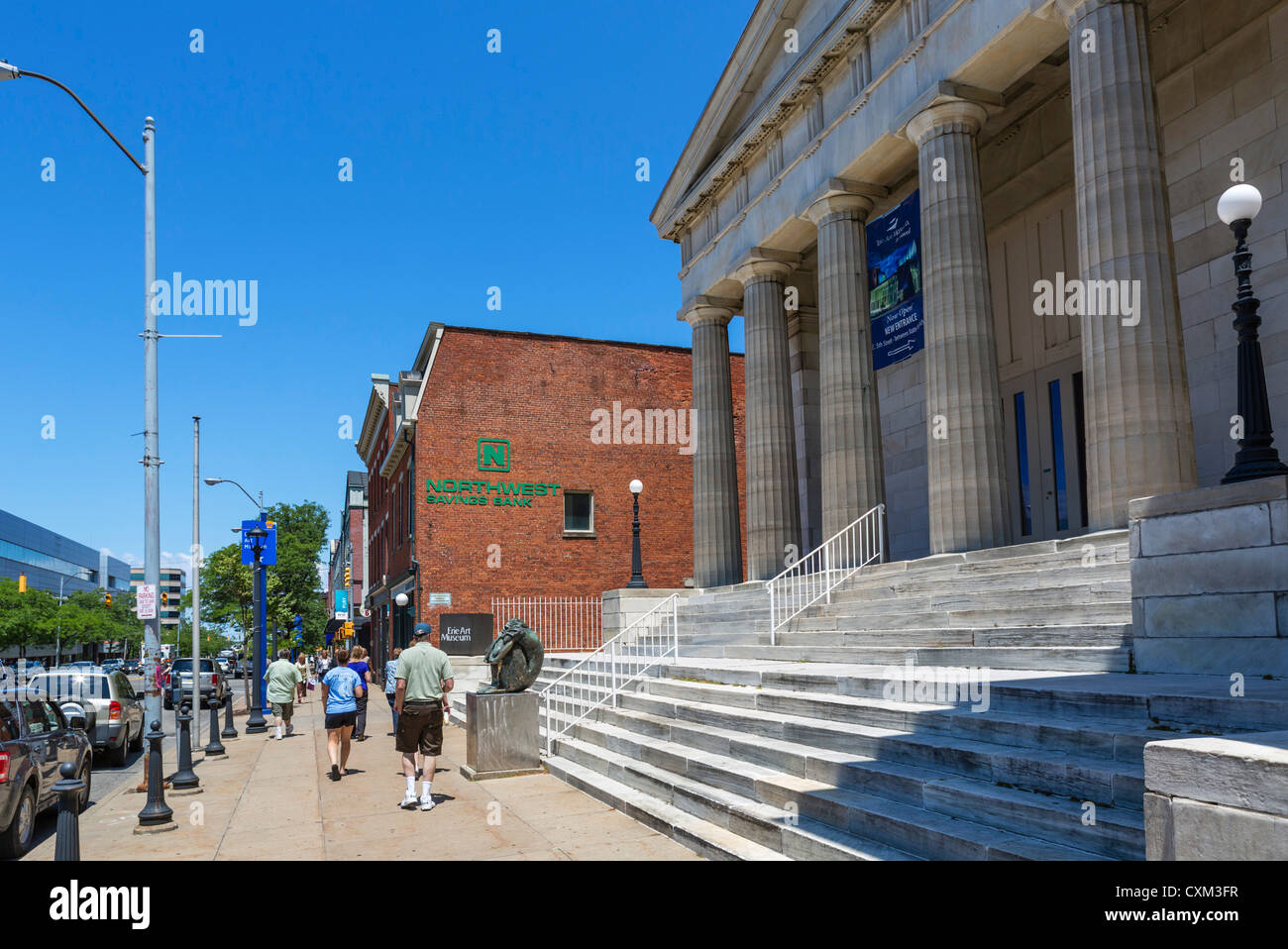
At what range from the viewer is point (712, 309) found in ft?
78.5

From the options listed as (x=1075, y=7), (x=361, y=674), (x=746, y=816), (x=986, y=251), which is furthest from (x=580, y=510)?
(x=746, y=816)

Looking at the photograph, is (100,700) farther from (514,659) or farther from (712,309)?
(712,309)

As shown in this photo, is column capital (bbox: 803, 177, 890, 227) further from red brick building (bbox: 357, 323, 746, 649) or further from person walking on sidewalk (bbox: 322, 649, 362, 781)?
red brick building (bbox: 357, 323, 746, 649)

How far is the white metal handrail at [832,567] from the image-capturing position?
15438 millimetres

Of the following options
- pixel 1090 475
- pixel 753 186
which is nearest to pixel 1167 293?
pixel 1090 475

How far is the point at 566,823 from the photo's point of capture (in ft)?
30.6

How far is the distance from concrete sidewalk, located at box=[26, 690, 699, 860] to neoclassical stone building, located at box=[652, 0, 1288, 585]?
7243 mm

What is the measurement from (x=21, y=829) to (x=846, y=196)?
16.0m

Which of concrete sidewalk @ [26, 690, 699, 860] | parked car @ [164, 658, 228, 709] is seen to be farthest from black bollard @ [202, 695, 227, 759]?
parked car @ [164, 658, 228, 709]

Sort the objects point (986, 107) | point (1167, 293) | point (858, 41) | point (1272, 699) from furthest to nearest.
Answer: point (858, 41) < point (986, 107) < point (1167, 293) < point (1272, 699)

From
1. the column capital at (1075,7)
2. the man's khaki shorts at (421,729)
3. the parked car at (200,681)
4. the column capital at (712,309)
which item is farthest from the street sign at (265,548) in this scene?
the column capital at (1075,7)

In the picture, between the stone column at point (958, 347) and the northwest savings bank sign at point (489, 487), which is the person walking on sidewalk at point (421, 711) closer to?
the stone column at point (958, 347)
